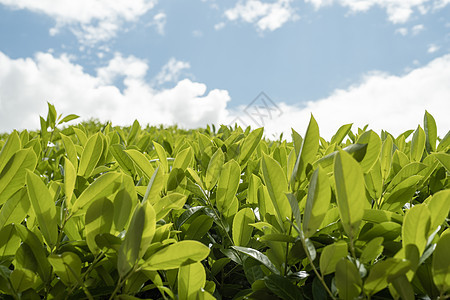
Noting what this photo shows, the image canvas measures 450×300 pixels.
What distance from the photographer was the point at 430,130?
2.03m

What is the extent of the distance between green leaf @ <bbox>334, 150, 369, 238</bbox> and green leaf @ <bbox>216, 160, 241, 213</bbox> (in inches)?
19.9

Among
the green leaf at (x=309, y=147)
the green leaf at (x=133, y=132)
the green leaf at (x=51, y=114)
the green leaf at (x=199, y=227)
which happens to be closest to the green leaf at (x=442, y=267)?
the green leaf at (x=309, y=147)

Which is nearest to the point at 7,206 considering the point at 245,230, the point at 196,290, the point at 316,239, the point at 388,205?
the point at 196,290

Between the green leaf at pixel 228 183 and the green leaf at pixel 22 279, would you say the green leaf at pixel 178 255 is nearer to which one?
the green leaf at pixel 22 279

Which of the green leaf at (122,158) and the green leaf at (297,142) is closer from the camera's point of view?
the green leaf at (297,142)

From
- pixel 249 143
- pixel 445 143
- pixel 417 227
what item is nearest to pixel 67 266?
pixel 417 227

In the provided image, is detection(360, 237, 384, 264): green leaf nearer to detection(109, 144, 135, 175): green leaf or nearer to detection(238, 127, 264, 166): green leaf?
detection(238, 127, 264, 166): green leaf

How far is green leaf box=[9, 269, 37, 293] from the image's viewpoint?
896 millimetres

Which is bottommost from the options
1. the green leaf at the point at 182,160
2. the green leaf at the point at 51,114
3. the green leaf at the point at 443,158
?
the green leaf at the point at 443,158

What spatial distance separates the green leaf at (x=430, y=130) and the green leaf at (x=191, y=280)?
1.63 m

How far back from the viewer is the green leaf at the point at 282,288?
3.19ft

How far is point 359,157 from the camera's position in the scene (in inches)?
41.1

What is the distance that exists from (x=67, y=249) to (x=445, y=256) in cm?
98

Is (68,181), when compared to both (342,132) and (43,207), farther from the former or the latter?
(342,132)
